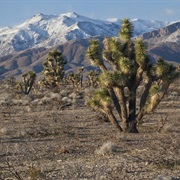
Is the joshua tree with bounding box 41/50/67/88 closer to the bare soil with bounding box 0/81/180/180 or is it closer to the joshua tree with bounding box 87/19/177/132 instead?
the bare soil with bounding box 0/81/180/180

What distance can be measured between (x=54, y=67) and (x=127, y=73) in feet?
90.2

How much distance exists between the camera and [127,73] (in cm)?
1591

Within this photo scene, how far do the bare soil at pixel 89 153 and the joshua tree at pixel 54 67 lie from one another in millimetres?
22060

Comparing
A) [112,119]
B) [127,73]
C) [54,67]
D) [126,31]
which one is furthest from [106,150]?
[54,67]

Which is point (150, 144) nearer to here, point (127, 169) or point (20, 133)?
point (127, 169)

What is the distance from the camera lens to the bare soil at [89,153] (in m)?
9.34

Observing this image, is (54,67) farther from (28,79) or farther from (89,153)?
(89,153)

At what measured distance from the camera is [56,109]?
28.6m

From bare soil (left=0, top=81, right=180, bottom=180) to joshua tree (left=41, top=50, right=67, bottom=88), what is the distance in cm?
2206

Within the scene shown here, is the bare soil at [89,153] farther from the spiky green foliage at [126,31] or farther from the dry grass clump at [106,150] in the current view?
the spiky green foliage at [126,31]

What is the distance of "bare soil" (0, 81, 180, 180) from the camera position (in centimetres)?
934

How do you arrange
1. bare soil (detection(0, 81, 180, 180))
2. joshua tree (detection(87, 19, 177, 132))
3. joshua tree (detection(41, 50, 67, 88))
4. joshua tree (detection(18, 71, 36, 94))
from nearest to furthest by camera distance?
bare soil (detection(0, 81, 180, 180))
joshua tree (detection(87, 19, 177, 132))
joshua tree (detection(41, 50, 67, 88))
joshua tree (detection(18, 71, 36, 94))

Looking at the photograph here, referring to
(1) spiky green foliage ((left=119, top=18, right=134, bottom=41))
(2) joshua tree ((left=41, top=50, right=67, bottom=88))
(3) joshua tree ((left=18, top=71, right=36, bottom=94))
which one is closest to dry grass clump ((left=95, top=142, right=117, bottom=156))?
(1) spiky green foliage ((left=119, top=18, right=134, bottom=41))

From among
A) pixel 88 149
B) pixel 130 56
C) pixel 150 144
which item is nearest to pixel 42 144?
pixel 88 149
